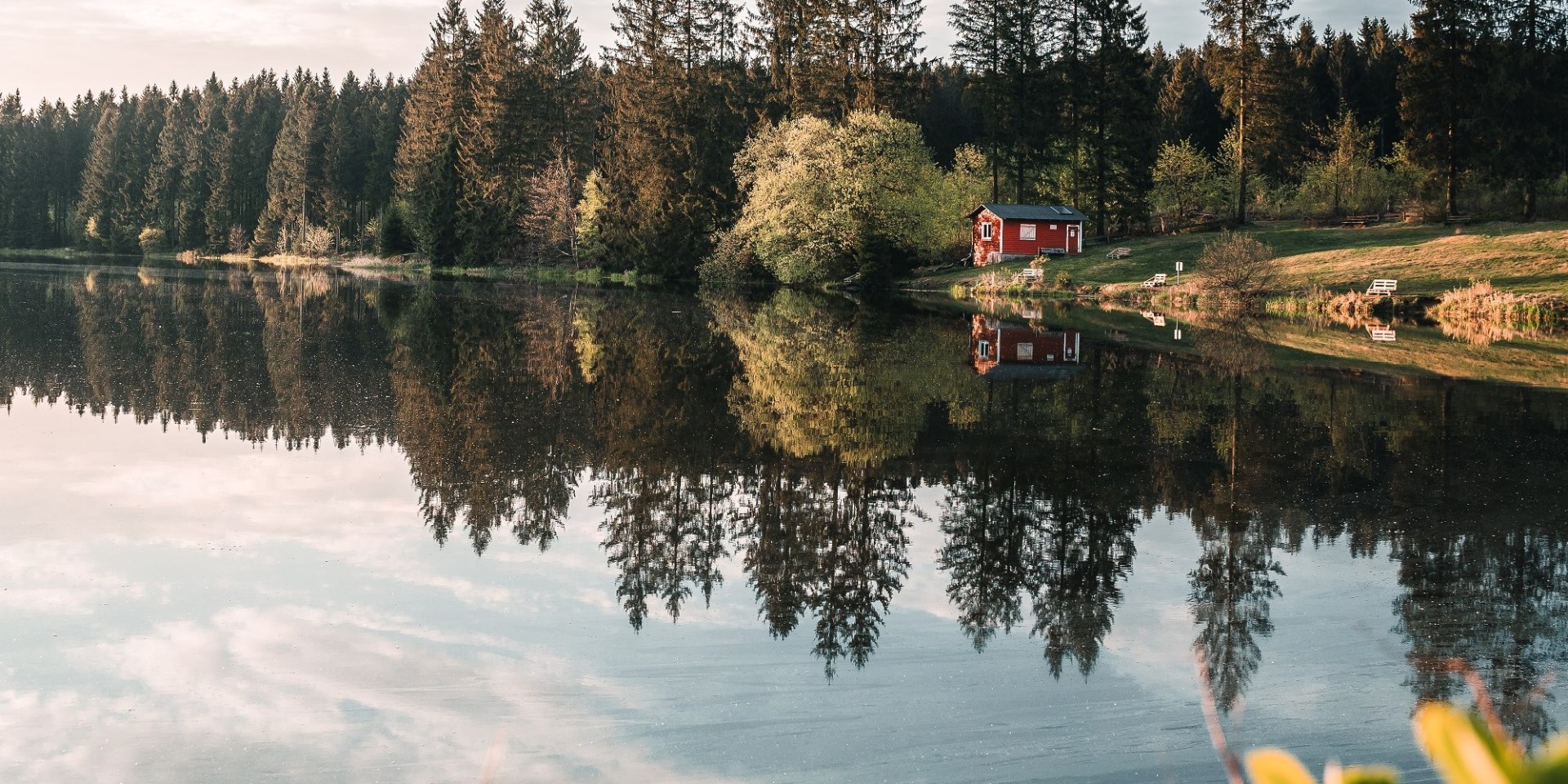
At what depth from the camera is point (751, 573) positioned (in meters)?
10.4

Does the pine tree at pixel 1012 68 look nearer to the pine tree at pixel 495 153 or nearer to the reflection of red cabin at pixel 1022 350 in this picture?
the pine tree at pixel 495 153

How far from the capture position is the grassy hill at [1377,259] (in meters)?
45.0

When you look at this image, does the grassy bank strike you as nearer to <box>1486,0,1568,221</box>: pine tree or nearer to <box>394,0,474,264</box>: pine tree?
<box>1486,0,1568,221</box>: pine tree

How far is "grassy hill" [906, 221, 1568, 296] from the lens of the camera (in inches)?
1770

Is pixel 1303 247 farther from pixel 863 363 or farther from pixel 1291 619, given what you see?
pixel 1291 619

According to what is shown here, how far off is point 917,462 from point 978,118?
3459 inches

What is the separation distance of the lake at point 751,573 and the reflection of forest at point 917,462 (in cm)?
8

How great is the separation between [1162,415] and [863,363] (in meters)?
7.76

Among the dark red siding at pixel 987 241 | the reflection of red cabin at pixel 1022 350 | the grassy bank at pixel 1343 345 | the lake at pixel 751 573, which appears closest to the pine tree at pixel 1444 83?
the dark red siding at pixel 987 241

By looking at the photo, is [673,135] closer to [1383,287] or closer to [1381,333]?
[1383,287]

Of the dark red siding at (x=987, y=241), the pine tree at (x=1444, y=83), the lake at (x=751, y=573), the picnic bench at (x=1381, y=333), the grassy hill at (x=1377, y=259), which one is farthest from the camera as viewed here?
the dark red siding at (x=987, y=241)

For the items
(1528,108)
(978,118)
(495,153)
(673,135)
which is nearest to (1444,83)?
(1528,108)

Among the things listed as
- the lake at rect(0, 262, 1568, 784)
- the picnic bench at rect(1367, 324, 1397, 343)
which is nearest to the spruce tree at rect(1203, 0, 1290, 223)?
the picnic bench at rect(1367, 324, 1397, 343)

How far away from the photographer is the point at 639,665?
8148mm
